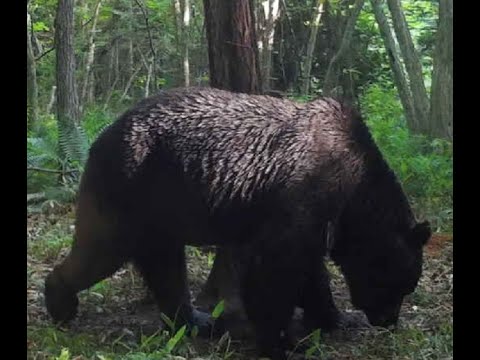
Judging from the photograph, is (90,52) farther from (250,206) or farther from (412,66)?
(250,206)

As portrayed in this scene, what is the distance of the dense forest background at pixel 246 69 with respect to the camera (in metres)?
9.98

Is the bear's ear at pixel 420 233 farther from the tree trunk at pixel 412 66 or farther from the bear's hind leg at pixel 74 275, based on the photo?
the tree trunk at pixel 412 66

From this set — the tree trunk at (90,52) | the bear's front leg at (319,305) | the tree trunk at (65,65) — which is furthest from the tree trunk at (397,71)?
the bear's front leg at (319,305)

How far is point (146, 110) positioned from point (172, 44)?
1315 centimetres

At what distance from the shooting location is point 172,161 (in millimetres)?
6348

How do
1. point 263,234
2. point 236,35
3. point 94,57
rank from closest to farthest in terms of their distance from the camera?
point 263,234
point 236,35
point 94,57

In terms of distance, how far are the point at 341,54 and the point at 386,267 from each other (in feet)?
40.4

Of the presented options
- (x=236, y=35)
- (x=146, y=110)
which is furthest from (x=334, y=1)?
(x=146, y=110)

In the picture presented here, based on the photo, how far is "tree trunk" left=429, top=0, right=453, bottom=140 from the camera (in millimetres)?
12508

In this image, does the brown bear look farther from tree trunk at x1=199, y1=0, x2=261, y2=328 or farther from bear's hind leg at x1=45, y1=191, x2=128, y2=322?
tree trunk at x1=199, y1=0, x2=261, y2=328

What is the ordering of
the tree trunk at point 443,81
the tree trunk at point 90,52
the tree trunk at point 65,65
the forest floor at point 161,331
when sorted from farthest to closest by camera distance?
1. the tree trunk at point 90,52
2. the tree trunk at point 443,81
3. the tree trunk at point 65,65
4. the forest floor at point 161,331

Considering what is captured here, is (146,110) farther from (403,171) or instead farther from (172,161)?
(403,171)

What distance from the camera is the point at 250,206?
629 centimetres

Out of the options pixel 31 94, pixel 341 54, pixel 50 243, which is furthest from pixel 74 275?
pixel 341 54
